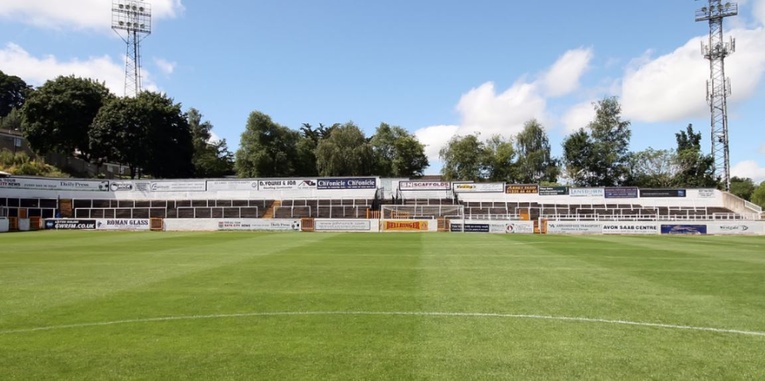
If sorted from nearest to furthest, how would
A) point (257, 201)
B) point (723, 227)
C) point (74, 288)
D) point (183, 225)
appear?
point (74, 288), point (723, 227), point (183, 225), point (257, 201)

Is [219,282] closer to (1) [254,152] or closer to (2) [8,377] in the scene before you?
(2) [8,377]

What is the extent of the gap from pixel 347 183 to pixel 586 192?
30.4m

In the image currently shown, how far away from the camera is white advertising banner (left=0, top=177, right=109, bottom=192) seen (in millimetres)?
47969

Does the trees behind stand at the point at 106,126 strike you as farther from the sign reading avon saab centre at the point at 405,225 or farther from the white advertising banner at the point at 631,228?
the white advertising banner at the point at 631,228

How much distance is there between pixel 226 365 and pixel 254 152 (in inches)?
3068

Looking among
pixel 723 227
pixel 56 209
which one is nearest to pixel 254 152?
pixel 56 209

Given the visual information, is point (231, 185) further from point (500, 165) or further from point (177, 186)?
point (500, 165)

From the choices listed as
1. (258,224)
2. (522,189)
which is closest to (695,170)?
(522,189)

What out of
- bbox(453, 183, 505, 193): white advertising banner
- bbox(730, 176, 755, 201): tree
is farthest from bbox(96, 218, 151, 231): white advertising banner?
bbox(730, 176, 755, 201): tree

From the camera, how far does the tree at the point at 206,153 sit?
89.4m

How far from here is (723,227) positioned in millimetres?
37250

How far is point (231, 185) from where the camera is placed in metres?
54.7

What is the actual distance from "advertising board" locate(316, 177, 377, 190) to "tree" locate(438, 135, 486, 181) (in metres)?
32.6

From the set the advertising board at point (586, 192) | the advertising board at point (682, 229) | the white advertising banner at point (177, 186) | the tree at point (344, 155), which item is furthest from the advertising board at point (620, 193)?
the white advertising banner at point (177, 186)
